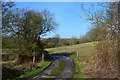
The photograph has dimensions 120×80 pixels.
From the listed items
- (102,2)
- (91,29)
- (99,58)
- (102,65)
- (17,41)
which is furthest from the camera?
(17,41)

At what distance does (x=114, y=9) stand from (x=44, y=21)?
7.91 metres

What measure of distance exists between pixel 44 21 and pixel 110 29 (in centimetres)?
772

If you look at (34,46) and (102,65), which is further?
(34,46)

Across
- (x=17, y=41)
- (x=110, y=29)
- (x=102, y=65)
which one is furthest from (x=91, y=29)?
(x=17, y=41)

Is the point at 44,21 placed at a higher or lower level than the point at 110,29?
higher

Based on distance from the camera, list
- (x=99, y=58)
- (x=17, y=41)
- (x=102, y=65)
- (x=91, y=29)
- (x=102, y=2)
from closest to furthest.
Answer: (x=102, y=65) → (x=99, y=58) → (x=102, y=2) → (x=91, y=29) → (x=17, y=41)

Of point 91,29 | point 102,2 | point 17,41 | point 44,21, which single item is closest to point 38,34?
point 44,21

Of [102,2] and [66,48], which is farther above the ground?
[102,2]

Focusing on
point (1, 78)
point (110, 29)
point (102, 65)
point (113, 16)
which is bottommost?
point (1, 78)

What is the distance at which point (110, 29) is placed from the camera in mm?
6223

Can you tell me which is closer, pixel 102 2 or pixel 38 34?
pixel 102 2

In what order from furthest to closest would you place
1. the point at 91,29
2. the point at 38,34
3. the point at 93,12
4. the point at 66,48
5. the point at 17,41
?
the point at 66,48
the point at 38,34
the point at 17,41
the point at 91,29
the point at 93,12

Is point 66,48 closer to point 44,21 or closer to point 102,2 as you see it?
point 44,21

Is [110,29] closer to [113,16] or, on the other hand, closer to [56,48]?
[113,16]
